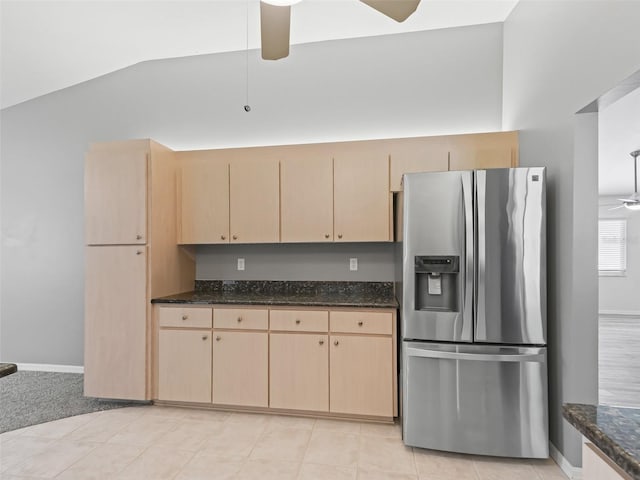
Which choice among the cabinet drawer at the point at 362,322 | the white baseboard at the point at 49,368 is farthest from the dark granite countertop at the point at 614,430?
the white baseboard at the point at 49,368

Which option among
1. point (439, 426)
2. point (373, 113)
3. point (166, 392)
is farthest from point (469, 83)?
point (166, 392)

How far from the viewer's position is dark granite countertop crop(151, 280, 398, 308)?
9.23ft

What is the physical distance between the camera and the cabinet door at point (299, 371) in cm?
269

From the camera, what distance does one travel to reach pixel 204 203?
3.26 meters

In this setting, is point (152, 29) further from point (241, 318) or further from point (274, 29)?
point (241, 318)

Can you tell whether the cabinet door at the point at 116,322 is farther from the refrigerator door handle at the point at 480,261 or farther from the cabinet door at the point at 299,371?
the refrigerator door handle at the point at 480,261

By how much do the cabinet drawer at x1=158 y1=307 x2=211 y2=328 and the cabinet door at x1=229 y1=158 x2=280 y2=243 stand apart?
686mm

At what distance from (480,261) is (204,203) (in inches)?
92.0

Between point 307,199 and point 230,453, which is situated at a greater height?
point 307,199

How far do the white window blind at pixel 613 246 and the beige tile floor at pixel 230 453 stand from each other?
7.58m

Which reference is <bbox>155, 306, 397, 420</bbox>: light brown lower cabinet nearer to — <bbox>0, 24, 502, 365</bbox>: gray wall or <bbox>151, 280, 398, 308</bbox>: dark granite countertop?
<bbox>151, 280, 398, 308</bbox>: dark granite countertop

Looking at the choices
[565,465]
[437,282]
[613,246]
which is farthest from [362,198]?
[613,246]

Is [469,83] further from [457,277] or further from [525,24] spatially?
[457,277]

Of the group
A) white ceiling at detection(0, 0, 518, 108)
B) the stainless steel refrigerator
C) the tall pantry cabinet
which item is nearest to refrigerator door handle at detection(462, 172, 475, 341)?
the stainless steel refrigerator
